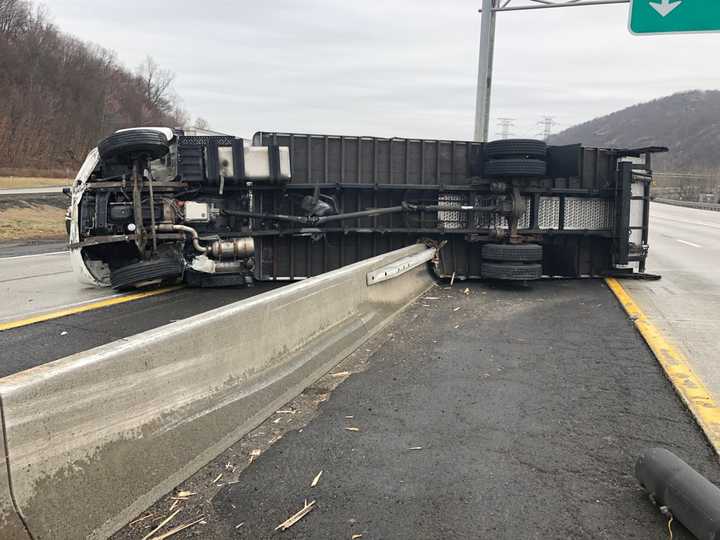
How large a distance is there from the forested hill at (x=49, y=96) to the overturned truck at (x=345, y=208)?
56295 millimetres

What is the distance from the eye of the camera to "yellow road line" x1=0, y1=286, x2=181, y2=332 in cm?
672

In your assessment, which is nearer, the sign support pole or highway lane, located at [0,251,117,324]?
highway lane, located at [0,251,117,324]

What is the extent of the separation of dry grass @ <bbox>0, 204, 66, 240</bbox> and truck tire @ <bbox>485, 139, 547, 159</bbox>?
17128mm

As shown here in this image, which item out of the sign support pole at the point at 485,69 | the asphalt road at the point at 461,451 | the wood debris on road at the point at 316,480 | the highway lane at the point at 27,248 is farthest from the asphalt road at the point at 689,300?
the highway lane at the point at 27,248

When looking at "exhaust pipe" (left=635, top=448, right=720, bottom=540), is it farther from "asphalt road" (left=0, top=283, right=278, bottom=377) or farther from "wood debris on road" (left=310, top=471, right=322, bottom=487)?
"asphalt road" (left=0, top=283, right=278, bottom=377)

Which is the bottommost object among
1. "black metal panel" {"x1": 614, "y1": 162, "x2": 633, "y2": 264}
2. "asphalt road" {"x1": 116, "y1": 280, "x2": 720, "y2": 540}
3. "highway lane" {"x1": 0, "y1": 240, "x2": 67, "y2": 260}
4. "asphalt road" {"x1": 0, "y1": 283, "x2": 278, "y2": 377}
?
"highway lane" {"x1": 0, "y1": 240, "x2": 67, "y2": 260}

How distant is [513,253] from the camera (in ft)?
31.5

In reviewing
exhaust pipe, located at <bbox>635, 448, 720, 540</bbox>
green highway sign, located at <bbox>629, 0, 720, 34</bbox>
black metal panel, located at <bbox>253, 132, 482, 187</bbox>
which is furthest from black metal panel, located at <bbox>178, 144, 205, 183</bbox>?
green highway sign, located at <bbox>629, 0, 720, 34</bbox>

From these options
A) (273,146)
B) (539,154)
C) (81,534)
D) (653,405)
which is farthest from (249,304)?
(539,154)

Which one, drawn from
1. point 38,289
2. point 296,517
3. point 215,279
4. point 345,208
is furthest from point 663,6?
point 38,289

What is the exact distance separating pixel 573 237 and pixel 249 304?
7.73 metres

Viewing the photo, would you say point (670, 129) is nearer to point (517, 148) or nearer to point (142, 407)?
point (517, 148)

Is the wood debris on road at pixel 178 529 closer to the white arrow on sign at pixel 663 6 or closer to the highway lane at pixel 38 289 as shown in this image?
the highway lane at pixel 38 289

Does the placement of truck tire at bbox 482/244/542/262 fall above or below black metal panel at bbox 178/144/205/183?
below
